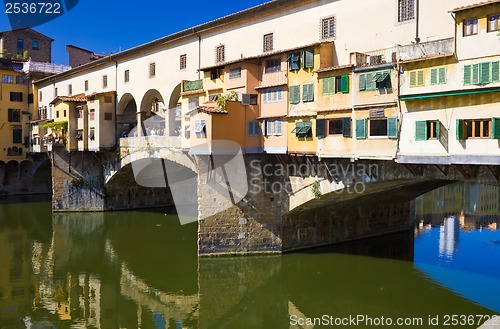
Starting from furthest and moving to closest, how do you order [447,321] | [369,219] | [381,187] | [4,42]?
1. [4,42]
2. [369,219]
3. [381,187]
4. [447,321]

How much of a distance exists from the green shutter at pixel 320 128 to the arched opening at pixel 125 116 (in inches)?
796

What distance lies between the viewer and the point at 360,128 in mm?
18078

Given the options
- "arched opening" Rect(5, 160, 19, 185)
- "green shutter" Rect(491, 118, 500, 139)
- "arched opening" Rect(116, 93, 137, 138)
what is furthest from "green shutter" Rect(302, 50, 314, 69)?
"arched opening" Rect(5, 160, 19, 185)

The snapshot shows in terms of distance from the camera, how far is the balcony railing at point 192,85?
85.8ft

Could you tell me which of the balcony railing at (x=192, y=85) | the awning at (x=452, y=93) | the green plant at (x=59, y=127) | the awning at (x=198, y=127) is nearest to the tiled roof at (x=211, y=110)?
the awning at (x=198, y=127)

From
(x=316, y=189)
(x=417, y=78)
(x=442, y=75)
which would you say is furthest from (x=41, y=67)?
(x=442, y=75)

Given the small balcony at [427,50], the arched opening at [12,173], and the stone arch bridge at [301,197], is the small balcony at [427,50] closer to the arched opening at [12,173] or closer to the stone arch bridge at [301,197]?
the stone arch bridge at [301,197]

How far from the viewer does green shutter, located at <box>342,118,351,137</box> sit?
60.9 ft

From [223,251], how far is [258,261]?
1.81 m

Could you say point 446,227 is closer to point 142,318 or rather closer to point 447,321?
point 447,321

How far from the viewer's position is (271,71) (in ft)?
72.0

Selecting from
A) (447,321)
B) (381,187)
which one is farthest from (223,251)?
(447,321)

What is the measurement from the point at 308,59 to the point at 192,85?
341 inches

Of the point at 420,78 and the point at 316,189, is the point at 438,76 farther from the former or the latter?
the point at 316,189
